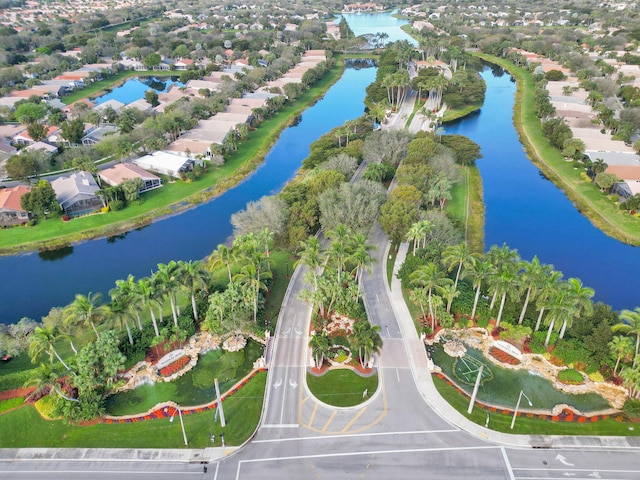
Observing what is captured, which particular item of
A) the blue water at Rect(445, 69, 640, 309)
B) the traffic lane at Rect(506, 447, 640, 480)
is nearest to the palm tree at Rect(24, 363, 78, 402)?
the traffic lane at Rect(506, 447, 640, 480)

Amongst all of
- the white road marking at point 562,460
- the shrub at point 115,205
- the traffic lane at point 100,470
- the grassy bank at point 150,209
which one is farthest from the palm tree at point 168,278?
the white road marking at point 562,460

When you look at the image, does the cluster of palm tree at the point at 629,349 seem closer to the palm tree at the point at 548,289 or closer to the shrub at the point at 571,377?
the shrub at the point at 571,377

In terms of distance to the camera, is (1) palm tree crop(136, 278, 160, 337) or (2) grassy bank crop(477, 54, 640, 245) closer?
(1) palm tree crop(136, 278, 160, 337)

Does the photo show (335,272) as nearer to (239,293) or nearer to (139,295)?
(239,293)

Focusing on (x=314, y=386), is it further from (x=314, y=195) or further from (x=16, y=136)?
(x=16, y=136)

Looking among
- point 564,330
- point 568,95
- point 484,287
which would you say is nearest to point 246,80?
point 568,95

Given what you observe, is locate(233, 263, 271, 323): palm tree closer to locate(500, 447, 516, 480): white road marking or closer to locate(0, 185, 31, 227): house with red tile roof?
locate(500, 447, 516, 480): white road marking
